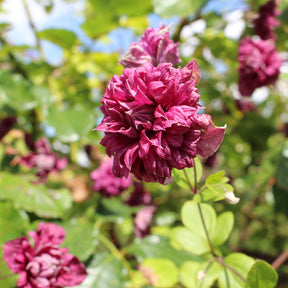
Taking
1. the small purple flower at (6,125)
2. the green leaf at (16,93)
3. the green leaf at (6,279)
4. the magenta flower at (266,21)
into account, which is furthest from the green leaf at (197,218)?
the small purple flower at (6,125)

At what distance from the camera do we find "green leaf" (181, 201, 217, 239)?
0.74m

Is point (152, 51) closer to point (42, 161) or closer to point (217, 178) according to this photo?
point (217, 178)

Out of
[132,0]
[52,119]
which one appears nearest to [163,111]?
[52,119]

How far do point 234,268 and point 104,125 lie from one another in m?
0.44

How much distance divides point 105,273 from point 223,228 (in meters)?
0.45

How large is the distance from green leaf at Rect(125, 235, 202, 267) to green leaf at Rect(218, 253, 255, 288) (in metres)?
0.37

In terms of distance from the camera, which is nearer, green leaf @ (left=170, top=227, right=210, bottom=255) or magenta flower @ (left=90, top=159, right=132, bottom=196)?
green leaf @ (left=170, top=227, right=210, bottom=255)

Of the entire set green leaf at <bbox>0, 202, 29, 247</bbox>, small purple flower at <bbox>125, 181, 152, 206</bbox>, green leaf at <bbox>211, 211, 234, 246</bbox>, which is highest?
green leaf at <bbox>0, 202, 29, 247</bbox>

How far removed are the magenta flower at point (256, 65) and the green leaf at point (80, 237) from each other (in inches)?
28.5

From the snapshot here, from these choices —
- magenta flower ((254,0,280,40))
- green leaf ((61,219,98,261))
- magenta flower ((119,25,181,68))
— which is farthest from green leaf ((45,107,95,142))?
magenta flower ((254,0,280,40))

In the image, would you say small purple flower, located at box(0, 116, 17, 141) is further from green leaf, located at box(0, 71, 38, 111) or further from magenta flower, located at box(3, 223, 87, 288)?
magenta flower, located at box(3, 223, 87, 288)

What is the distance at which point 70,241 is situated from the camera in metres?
0.93

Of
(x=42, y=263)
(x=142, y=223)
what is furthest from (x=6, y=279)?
(x=142, y=223)

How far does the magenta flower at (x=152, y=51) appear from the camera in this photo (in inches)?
25.8
